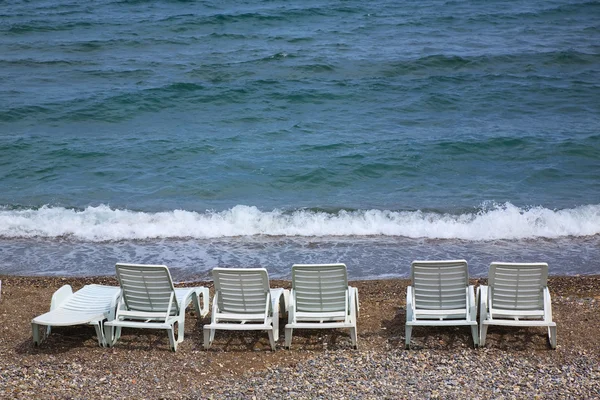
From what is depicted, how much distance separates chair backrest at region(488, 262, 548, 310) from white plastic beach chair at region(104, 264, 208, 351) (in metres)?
3.93

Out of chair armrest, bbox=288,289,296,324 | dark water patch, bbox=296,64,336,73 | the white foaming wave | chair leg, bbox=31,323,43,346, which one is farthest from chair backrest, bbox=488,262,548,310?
dark water patch, bbox=296,64,336,73

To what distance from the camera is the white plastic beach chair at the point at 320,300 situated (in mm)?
9117

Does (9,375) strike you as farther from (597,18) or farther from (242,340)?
(597,18)

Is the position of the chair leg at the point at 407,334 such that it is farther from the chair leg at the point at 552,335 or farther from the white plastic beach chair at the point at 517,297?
the chair leg at the point at 552,335

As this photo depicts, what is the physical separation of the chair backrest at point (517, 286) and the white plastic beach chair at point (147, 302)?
393cm

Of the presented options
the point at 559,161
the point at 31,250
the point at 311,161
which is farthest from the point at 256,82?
the point at 31,250

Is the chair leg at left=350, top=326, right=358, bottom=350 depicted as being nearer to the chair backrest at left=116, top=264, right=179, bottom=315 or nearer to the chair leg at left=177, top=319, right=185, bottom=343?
the chair leg at left=177, top=319, right=185, bottom=343

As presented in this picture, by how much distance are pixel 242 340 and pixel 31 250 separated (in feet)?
22.1

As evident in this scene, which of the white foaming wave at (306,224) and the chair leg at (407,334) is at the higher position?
the chair leg at (407,334)

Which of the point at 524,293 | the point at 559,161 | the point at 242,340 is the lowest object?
the point at 559,161

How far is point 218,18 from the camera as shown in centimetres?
3369

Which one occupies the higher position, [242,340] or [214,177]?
[242,340]

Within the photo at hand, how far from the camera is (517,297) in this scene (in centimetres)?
913

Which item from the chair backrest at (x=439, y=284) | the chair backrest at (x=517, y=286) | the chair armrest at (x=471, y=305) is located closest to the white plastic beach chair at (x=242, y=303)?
the chair backrest at (x=439, y=284)
